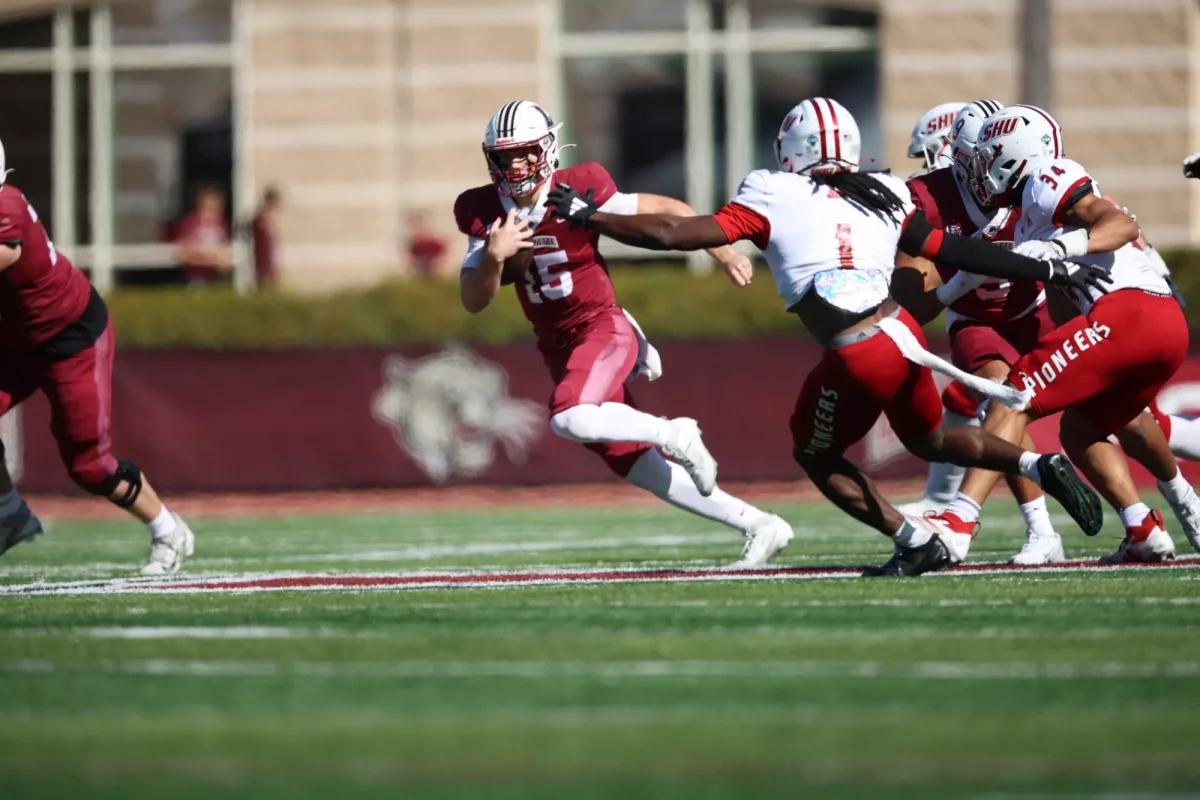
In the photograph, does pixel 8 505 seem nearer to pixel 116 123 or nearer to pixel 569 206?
pixel 569 206

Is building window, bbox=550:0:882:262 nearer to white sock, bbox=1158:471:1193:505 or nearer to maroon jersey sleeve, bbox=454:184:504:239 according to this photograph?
maroon jersey sleeve, bbox=454:184:504:239

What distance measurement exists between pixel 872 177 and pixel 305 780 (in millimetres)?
3959

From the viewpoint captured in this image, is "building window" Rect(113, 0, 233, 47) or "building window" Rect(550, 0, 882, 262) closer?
"building window" Rect(550, 0, 882, 262)

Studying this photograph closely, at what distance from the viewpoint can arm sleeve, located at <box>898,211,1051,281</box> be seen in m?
6.71

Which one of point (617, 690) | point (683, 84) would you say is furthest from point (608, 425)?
point (683, 84)

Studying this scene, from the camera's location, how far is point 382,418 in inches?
605

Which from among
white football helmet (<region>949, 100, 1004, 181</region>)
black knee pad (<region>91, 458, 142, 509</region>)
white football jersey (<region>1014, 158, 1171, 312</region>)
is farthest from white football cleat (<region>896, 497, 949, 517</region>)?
black knee pad (<region>91, 458, 142, 509</region>)

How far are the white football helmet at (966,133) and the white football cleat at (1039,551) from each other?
1.49 metres

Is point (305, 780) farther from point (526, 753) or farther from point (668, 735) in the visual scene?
point (668, 735)

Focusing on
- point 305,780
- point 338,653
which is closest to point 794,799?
point 305,780

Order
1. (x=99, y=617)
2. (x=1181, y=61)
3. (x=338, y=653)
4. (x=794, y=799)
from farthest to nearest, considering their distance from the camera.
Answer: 1. (x=1181, y=61)
2. (x=99, y=617)
3. (x=338, y=653)
4. (x=794, y=799)

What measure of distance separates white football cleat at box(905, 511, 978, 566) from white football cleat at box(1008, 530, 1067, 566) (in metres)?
0.22

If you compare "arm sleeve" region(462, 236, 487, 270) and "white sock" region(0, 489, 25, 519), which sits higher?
"arm sleeve" region(462, 236, 487, 270)

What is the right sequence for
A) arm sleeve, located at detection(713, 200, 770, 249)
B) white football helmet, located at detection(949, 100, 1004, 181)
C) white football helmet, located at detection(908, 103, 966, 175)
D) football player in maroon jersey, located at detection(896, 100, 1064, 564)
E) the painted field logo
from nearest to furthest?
arm sleeve, located at detection(713, 200, 770, 249) < white football helmet, located at detection(949, 100, 1004, 181) < football player in maroon jersey, located at detection(896, 100, 1064, 564) < white football helmet, located at detection(908, 103, 966, 175) < the painted field logo
